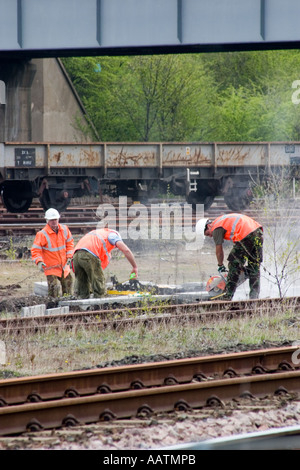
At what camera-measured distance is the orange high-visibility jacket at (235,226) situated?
391 inches

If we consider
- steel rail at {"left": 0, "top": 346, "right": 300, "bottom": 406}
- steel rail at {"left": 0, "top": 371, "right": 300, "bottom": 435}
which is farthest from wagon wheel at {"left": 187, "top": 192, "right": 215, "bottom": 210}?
steel rail at {"left": 0, "top": 371, "right": 300, "bottom": 435}

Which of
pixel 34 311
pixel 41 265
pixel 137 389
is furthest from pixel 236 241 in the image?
pixel 137 389

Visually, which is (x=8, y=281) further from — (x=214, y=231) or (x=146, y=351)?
(x=146, y=351)

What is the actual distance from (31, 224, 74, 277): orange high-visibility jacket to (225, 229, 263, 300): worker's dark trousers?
7.66 feet

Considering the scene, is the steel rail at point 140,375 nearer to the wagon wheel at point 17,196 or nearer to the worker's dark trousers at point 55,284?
the worker's dark trousers at point 55,284

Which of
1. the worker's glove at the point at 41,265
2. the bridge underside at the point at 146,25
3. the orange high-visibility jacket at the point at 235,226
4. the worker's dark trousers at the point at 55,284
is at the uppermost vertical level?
the bridge underside at the point at 146,25

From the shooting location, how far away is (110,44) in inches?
648

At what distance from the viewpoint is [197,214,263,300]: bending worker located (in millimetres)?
9922

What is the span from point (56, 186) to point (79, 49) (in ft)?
16.0

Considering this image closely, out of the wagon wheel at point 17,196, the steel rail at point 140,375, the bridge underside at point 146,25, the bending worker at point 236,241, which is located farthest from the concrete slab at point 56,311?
the wagon wheel at point 17,196

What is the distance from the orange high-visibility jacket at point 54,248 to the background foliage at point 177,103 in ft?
84.2
